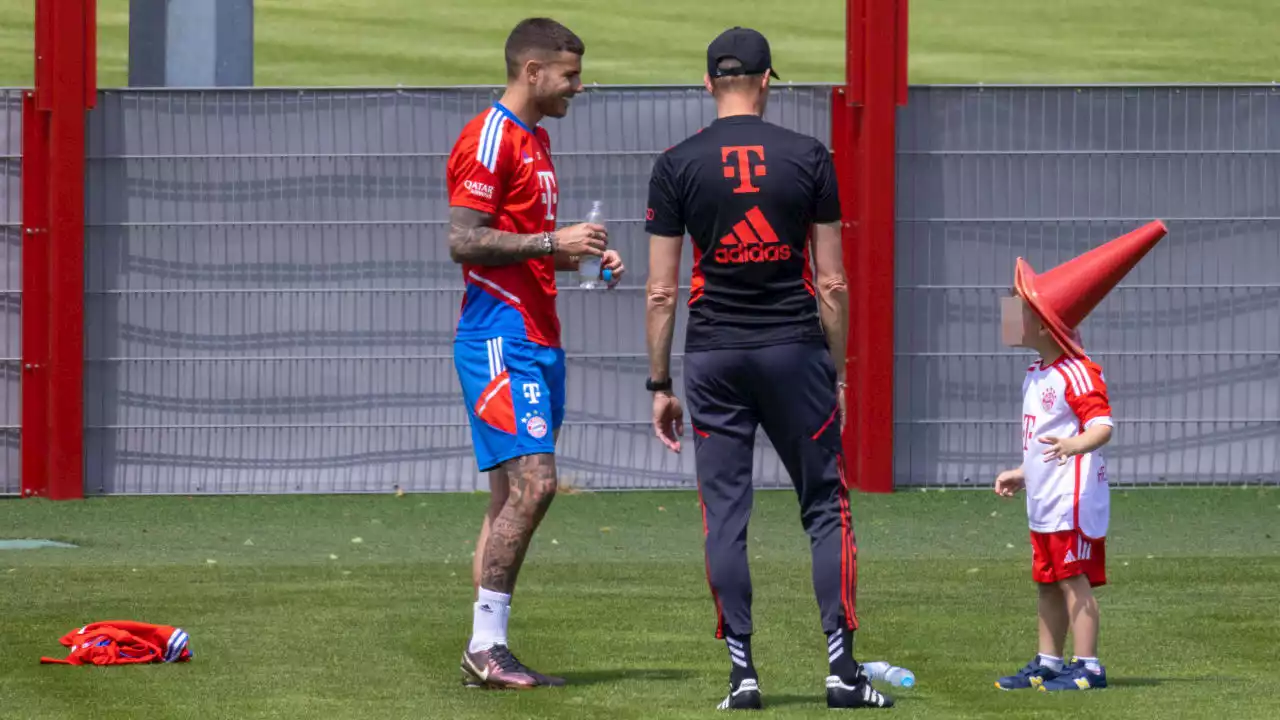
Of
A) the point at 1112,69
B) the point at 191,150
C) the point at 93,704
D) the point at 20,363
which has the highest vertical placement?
the point at 1112,69

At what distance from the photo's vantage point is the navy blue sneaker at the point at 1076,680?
21.2 ft

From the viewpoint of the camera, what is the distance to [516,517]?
6.81 m

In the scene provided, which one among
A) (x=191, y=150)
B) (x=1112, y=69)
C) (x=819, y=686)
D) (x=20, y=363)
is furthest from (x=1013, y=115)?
(x=1112, y=69)

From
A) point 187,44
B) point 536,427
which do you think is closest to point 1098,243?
point 187,44

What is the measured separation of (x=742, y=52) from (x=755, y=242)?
54 cm

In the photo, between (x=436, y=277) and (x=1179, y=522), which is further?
(x=436, y=277)

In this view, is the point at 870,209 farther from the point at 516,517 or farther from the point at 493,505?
the point at 516,517

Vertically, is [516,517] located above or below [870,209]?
below

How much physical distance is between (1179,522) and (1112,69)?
60.3ft

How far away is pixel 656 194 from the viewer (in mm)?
6191

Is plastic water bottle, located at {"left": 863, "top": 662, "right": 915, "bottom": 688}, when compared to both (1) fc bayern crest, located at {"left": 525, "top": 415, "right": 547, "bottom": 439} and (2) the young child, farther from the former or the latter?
(1) fc bayern crest, located at {"left": 525, "top": 415, "right": 547, "bottom": 439}

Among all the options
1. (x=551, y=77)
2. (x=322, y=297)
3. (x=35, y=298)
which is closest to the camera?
(x=551, y=77)

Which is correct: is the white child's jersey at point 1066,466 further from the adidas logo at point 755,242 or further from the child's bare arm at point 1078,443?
the adidas logo at point 755,242

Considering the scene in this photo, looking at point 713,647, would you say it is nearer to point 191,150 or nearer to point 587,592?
point 587,592
